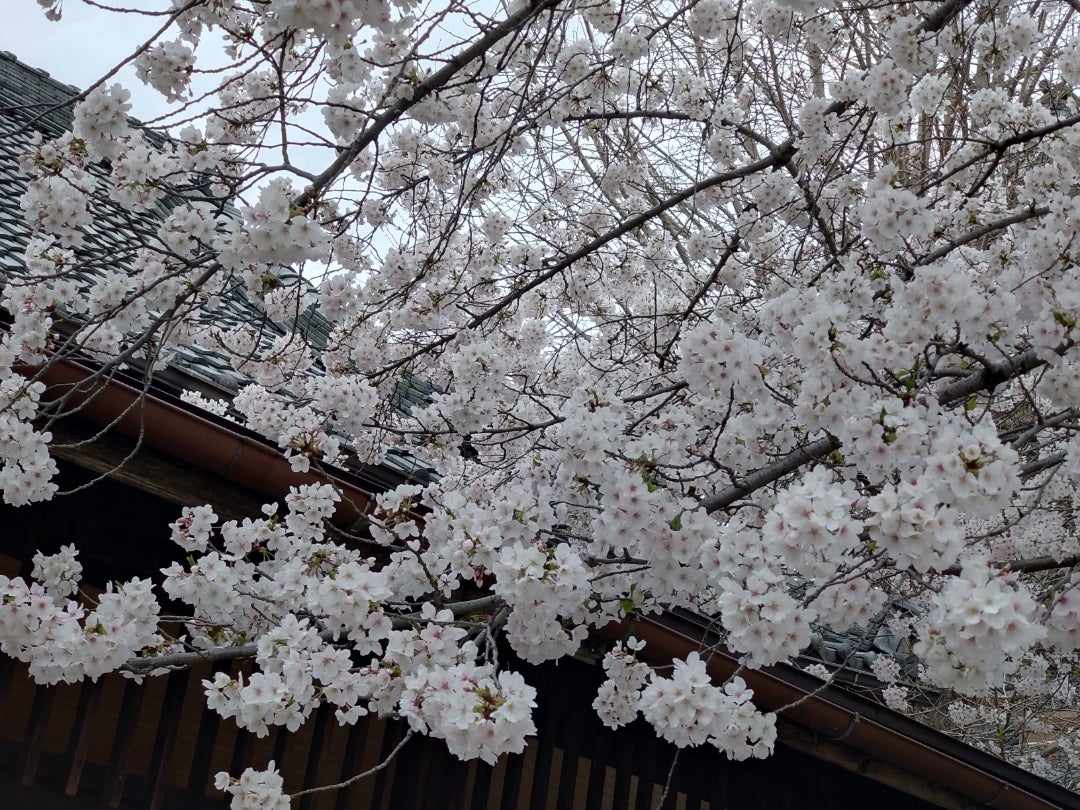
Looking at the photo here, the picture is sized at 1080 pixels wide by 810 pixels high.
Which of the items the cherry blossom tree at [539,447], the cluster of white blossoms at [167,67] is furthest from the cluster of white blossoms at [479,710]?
the cluster of white blossoms at [167,67]

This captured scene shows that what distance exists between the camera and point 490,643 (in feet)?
7.15

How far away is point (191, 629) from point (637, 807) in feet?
6.50

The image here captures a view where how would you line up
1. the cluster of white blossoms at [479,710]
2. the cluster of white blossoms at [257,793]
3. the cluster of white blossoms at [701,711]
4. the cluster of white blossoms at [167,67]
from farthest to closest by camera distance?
the cluster of white blossoms at [167,67], the cluster of white blossoms at [257,793], the cluster of white blossoms at [701,711], the cluster of white blossoms at [479,710]

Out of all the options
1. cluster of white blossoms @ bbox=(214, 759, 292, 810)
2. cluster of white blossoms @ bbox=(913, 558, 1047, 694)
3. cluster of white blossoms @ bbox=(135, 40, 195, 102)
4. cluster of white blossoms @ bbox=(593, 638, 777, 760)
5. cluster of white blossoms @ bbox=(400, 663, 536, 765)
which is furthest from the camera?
cluster of white blossoms @ bbox=(135, 40, 195, 102)

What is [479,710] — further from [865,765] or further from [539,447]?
[865,765]

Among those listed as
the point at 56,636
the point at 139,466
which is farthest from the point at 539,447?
the point at 56,636

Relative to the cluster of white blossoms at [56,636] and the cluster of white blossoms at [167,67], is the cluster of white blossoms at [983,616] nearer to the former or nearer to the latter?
the cluster of white blossoms at [56,636]

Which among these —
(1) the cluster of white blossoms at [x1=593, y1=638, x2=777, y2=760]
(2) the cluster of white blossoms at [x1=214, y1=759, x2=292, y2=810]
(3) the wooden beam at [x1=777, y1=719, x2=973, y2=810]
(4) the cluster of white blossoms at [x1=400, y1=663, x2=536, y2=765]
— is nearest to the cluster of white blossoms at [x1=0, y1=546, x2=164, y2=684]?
(2) the cluster of white blossoms at [x1=214, y1=759, x2=292, y2=810]

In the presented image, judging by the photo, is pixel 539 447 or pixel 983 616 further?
pixel 539 447

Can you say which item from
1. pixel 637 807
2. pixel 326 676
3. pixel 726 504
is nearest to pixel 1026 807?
pixel 637 807

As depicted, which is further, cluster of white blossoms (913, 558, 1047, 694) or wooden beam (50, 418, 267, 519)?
wooden beam (50, 418, 267, 519)

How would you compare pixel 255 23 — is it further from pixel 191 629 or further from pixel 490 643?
pixel 490 643

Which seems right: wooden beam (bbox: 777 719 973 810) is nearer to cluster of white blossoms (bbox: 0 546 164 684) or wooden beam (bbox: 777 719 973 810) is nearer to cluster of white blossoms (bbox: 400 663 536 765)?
cluster of white blossoms (bbox: 400 663 536 765)

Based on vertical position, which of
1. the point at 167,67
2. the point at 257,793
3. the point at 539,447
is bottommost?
the point at 257,793
